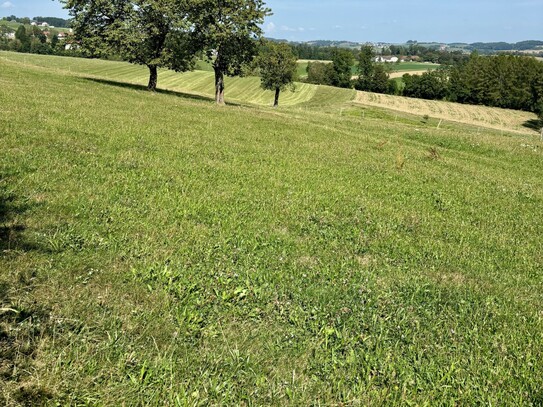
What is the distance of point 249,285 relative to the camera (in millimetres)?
5828

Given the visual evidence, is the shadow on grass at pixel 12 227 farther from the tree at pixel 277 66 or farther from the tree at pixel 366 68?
the tree at pixel 366 68

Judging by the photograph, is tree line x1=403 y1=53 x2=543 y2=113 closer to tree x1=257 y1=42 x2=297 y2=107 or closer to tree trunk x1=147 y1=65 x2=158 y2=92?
tree x1=257 y1=42 x2=297 y2=107

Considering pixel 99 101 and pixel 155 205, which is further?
pixel 99 101

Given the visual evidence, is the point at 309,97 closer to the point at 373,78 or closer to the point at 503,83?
the point at 373,78

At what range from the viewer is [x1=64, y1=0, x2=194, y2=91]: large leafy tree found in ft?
120

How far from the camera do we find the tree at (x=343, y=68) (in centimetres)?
14612

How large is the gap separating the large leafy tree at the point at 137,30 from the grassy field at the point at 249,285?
27.4 meters

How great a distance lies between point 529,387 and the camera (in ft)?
14.1

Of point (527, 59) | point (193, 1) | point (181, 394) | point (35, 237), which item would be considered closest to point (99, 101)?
point (193, 1)

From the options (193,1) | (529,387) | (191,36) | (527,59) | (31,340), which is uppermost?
(527,59)

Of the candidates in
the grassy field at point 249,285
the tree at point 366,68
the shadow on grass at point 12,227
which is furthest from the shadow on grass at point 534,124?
the shadow on grass at point 12,227

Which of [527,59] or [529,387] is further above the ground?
[527,59]

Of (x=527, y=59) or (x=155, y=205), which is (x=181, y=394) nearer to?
(x=155, y=205)

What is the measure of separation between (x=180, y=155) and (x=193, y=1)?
2652 cm
